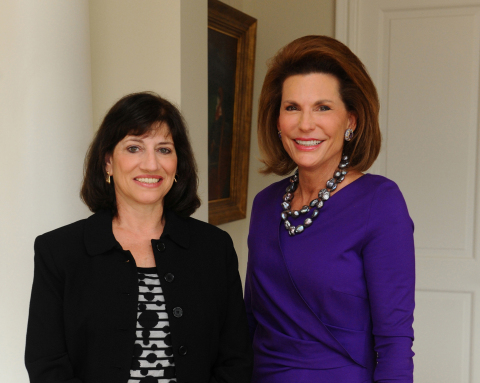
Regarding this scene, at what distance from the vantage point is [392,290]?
162 cm

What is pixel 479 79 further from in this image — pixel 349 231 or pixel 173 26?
pixel 349 231

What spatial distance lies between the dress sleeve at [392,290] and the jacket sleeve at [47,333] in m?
0.89

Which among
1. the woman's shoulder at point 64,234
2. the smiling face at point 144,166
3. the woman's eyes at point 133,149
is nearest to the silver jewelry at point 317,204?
the smiling face at point 144,166

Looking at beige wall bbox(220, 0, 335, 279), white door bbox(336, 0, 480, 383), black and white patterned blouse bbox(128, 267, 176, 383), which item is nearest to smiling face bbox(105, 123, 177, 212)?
black and white patterned blouse bbox(128, 267, 176, 383)

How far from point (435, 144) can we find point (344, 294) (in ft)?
7.32

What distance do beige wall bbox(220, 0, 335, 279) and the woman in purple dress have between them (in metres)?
1.87

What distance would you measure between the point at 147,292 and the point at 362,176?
789 millimetres

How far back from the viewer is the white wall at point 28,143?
2.21 meters

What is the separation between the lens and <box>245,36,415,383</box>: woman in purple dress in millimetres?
1640

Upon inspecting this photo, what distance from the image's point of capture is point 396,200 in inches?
66.2

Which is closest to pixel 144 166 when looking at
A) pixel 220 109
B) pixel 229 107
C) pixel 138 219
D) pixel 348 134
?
pixel 138 219

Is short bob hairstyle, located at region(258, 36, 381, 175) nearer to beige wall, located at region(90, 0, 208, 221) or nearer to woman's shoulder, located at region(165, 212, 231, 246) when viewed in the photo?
woman's shoulder, located at region(165, 212, 231, 246)

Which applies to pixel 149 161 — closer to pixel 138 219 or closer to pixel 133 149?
pixel 133 149

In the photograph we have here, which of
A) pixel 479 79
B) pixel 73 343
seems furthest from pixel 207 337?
pixel 479 79
